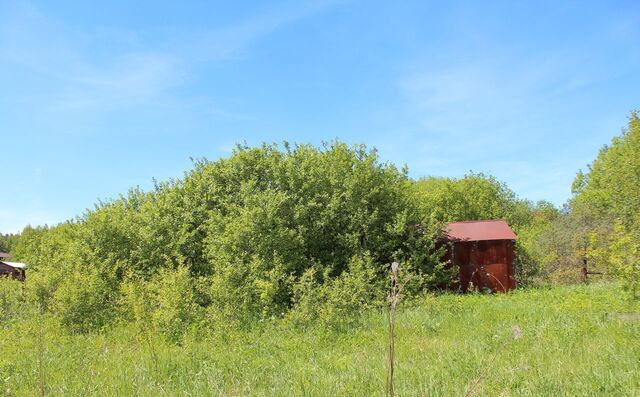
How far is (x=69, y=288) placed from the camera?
41.1 feet

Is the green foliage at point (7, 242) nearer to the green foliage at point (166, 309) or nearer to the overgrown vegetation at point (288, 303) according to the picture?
the overgrown vegetation at point (288, 303)

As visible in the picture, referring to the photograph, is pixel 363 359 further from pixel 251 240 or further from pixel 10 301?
pixel 10 301

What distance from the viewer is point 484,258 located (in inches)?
753

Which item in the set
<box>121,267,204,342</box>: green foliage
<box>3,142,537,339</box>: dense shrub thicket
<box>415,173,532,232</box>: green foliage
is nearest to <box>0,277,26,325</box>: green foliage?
<box>3,142,537,339</box>: dense shrub thicket

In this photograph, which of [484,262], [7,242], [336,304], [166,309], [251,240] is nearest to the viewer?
[166,309]

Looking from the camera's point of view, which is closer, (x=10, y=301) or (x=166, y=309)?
(x=166, y=309)

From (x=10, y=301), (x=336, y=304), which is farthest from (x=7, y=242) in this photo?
(x=336, y=304)

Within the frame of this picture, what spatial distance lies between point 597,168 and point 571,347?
155 ft

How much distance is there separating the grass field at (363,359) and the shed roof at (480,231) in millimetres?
7730

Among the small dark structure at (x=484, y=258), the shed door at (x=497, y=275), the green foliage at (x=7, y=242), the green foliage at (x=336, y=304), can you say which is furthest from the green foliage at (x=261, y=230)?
the green foliage at (x=7, y=242)

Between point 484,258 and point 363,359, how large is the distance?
1368 cm

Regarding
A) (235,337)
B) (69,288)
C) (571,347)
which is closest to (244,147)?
(69,288)

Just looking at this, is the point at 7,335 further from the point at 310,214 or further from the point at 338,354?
the point at 310,214

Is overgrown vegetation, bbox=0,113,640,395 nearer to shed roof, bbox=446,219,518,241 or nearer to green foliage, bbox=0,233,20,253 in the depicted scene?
shed roof, bbox=446,219,518,241
